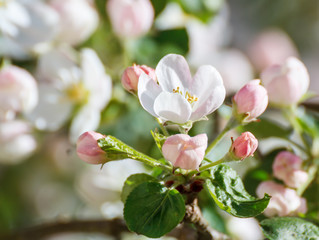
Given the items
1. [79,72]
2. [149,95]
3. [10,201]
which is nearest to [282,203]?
[149,95]

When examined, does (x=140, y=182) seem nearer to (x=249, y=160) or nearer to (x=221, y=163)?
(x=221, y=163)

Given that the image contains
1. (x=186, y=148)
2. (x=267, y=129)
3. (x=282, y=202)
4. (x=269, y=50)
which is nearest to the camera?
(x=186, y=148)

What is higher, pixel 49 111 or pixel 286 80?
pixel 286 80

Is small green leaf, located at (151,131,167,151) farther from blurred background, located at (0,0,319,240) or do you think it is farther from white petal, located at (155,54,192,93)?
blurred background, located at (0,0,319,240)

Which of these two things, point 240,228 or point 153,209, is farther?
point 240,228

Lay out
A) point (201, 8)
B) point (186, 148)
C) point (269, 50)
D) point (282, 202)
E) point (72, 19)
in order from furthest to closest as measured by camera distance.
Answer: point (269, 50), point (201, 8), point (72, 19), point (282, 202), point (186, 148)

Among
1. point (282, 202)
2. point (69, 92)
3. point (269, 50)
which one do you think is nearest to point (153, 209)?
point (282, 202)

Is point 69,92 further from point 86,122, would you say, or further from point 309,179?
point 309,179

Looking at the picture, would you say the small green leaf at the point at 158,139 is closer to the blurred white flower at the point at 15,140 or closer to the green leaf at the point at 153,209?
the green leaf at the point at 153,209

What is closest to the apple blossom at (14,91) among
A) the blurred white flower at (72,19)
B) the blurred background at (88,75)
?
the blurred background at (88,75)
